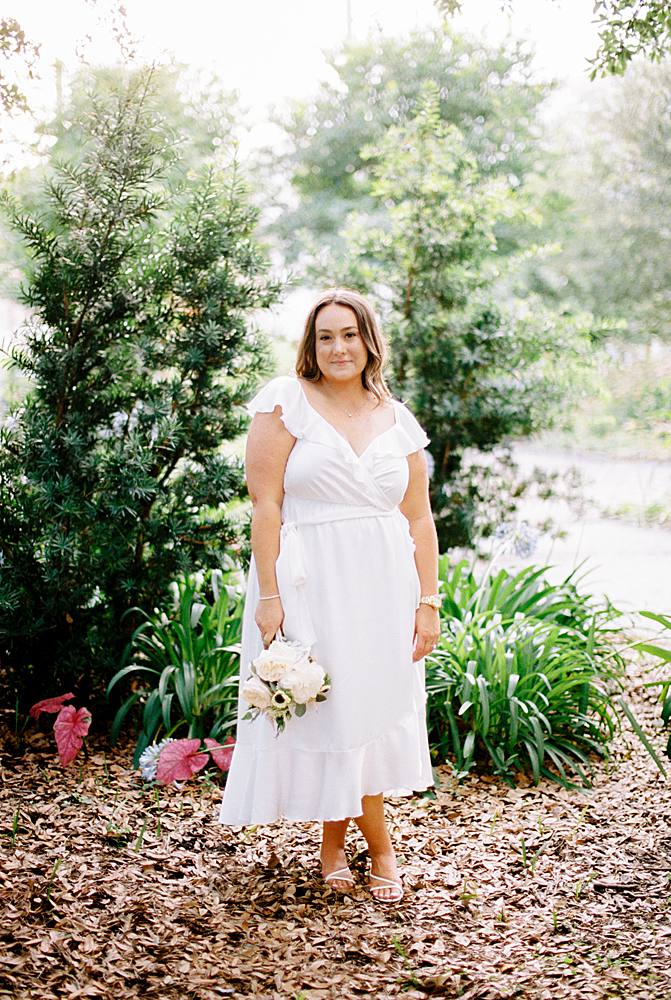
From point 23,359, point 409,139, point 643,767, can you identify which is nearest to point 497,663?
point 643,767

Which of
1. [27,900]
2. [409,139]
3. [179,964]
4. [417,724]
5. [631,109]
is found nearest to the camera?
[179,964]

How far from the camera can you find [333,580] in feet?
8.71

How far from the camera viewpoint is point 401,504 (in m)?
2.92

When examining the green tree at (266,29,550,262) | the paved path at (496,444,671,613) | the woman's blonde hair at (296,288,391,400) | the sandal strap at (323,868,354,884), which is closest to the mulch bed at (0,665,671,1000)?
the sandal strap at (323,868,354,884)

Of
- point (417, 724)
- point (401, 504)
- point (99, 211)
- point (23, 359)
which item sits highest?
point (99, 211)

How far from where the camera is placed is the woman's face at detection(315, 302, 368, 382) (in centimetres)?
271

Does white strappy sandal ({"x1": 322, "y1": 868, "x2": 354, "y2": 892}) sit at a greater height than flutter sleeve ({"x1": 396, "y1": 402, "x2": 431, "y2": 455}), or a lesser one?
lesser

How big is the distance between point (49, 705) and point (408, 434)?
188cm

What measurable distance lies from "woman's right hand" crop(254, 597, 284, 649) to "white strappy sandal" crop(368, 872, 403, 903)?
832 millimetres

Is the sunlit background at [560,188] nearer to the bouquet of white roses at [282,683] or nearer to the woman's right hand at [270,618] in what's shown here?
the woman's right hand at [270,618]

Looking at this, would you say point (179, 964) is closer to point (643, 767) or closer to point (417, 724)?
point (417, 724)

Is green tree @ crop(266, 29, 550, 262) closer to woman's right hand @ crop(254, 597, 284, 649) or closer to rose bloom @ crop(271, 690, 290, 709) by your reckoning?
woman's right hand @ crop(254, 597, 284, 649)

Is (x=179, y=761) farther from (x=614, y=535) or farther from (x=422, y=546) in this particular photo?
(x=614, y=535)

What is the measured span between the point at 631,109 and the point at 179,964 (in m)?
11.1
